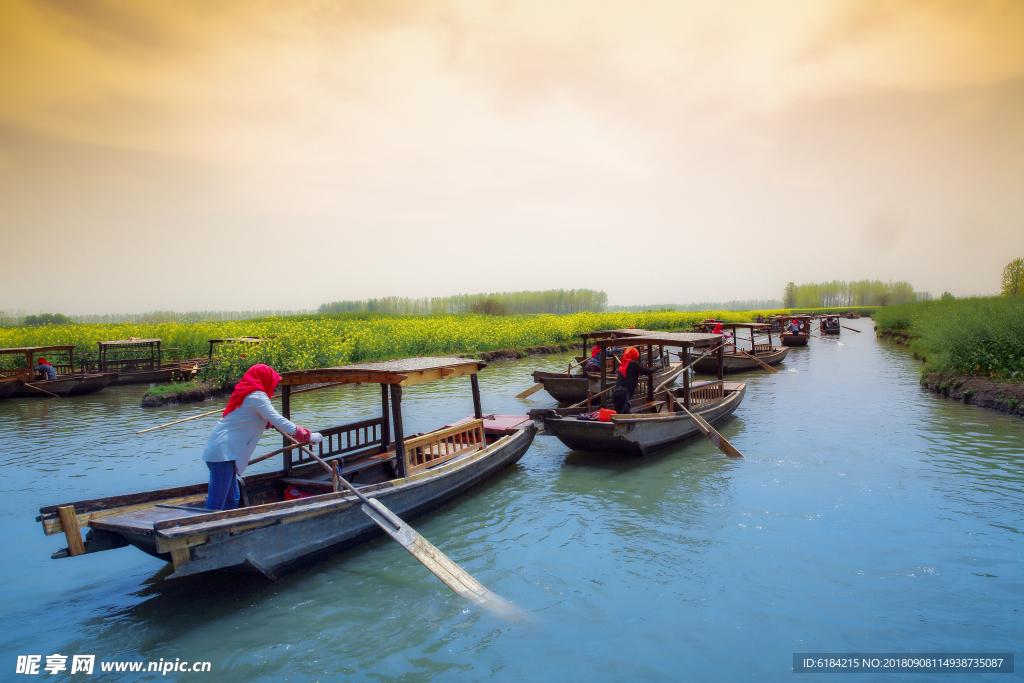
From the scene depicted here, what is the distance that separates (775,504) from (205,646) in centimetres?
690

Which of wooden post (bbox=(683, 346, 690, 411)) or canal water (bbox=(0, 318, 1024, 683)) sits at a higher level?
wooden post (bbox=(683, 346, 690, 411))

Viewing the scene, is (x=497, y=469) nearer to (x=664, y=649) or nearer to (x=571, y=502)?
(x=571, y=502)

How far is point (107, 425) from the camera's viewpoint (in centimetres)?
1281

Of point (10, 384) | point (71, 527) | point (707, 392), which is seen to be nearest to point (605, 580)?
point (71, 527)

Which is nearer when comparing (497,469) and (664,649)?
(664,649)

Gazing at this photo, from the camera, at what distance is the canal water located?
4.32 m

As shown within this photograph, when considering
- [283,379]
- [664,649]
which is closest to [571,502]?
[664,649]

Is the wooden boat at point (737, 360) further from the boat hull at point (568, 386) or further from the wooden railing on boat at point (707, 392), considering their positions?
the wooden railing on boat at point (707, 392)

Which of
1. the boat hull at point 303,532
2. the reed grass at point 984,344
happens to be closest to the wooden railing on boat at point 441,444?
the boat hull at point 303,532

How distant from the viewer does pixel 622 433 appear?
8.66m

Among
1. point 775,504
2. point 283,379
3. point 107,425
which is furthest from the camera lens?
point 107,425

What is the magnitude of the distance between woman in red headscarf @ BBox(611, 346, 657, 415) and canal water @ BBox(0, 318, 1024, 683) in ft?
3.29

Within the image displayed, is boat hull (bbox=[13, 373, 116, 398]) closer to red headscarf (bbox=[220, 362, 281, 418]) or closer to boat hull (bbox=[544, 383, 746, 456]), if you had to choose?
red headscarf (bbox=[220, 362, 281, 418])

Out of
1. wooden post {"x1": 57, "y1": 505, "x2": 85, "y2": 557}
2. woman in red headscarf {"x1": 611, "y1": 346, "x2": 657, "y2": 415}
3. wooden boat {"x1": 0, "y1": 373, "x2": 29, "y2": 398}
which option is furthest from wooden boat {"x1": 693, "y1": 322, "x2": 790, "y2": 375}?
wooden boat {"x1": 0, "y1": 373, "x2": 29, "y2": 398}
